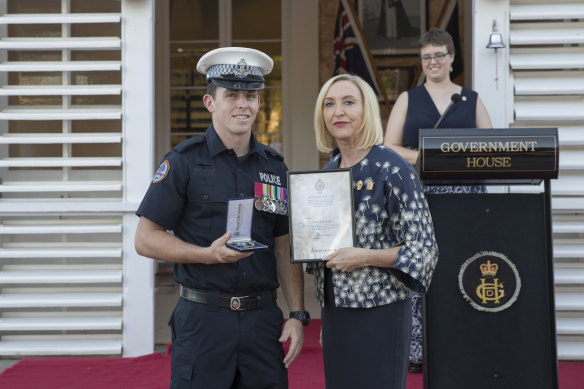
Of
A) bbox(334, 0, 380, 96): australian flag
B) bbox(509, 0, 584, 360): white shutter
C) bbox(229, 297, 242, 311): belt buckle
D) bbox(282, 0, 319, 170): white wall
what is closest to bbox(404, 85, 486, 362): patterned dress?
bbox(509, 0, 584, 360): white shutter

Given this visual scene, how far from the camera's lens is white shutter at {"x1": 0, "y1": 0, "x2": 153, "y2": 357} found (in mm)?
4809

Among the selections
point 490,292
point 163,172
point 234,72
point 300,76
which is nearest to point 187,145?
point 163,172

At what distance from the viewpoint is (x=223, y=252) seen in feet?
7.29

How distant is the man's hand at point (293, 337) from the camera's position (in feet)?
8.20

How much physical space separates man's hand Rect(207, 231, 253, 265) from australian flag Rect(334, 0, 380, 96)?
5.74 meters

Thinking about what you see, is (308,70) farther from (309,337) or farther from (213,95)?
(213,95)

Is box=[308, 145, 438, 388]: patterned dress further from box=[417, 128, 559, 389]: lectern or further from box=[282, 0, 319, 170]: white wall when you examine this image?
box=[282, 0, 319, 170]: white wall

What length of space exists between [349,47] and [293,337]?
18.8 ft

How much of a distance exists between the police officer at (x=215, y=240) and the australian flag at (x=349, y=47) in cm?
540

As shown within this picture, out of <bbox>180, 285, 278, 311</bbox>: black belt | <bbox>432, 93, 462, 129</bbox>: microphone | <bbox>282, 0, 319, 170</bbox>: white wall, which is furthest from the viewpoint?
<bbox>282, 0, 319, 170</bbox>: white wall

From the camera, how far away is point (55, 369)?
4590mm

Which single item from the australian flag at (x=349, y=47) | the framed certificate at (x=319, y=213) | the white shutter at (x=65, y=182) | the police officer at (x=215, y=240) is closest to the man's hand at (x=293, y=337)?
the police officer at (x=215, y=240)

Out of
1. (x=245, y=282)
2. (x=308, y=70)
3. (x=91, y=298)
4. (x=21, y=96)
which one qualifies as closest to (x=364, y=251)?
(x=245, y=282)

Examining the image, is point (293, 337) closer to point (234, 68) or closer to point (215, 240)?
point (215, 240)
